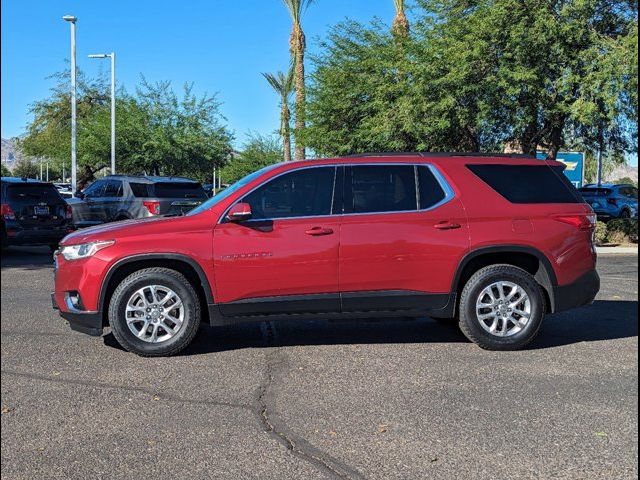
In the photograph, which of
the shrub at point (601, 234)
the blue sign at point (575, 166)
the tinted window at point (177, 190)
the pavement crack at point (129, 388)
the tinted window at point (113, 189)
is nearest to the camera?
the pavement crack at point (129, 388)

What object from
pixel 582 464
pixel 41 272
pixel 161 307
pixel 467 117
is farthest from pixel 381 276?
pixel 467 117

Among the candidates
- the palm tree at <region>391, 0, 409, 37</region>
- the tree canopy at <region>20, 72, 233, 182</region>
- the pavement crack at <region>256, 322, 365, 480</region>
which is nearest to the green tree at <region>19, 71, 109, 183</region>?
the tree canopy at <region>20, 72, 233, 182</region>

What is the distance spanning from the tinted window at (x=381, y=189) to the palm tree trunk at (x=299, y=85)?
52.3 ft

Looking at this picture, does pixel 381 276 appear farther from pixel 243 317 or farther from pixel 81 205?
pixel 81 205

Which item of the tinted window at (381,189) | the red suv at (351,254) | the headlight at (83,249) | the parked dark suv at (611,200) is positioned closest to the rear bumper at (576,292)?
the red suv at (351,254)

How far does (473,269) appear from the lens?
20.8 ft

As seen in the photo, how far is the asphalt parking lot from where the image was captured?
367 cm

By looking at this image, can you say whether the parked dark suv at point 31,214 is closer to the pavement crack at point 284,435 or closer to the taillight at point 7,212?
the taillight at point 7,212

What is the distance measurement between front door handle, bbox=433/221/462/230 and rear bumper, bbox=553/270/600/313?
110cm

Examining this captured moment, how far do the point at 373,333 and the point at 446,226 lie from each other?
145 centimetres

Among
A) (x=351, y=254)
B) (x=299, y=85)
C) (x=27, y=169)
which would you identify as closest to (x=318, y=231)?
(x=351, y=254)

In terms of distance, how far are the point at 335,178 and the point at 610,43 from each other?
1190 cm

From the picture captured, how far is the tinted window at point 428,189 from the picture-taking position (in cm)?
618

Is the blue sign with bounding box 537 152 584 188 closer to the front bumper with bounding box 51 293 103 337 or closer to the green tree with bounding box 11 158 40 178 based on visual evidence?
the front bumper with bounding box 51 293 103 337
